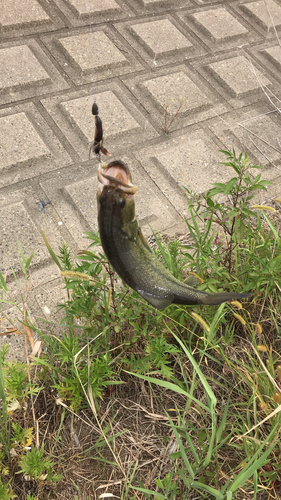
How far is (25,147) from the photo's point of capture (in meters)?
2.95

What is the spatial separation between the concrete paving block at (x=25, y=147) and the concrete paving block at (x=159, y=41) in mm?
1145

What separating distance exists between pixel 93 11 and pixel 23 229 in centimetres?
213

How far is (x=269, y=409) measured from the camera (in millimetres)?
1804

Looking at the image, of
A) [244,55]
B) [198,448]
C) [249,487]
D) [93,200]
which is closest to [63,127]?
[93,200]

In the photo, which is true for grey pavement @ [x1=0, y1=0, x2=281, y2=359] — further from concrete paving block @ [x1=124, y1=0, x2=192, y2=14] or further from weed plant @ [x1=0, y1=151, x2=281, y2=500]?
weed plant @ [x1=0, y1=151, x2=281, y2=500]

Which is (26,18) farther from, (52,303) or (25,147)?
(52,303)

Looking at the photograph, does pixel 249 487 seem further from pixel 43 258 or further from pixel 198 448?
pixel 43 258

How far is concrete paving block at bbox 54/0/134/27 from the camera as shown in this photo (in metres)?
3.73

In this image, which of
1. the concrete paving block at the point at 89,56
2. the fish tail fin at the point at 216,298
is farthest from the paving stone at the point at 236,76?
the fish tail fin at the point at 216,298

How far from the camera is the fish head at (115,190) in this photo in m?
1.00

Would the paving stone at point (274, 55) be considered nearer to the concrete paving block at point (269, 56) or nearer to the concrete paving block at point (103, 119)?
the concrete paving block at point (269, 56)

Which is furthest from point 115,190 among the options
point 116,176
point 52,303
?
point 52,303

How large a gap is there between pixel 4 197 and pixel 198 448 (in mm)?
1765

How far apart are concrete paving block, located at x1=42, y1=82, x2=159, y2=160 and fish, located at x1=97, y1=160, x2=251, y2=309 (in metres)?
1.99
